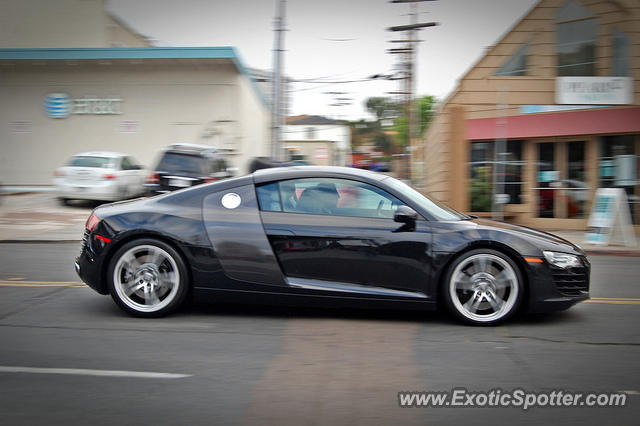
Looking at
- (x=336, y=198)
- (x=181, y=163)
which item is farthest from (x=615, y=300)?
(x=181, y=163)

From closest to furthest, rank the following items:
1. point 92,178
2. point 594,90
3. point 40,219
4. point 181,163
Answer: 1. point 594,90
2. point 40,219
3. point 181,163
4. point 92,178

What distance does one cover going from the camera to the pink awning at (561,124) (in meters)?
14.8

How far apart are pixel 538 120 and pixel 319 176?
1178cm

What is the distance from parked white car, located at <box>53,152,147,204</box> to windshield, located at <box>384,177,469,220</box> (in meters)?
13.7

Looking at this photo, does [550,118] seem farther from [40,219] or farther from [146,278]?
[40,219]

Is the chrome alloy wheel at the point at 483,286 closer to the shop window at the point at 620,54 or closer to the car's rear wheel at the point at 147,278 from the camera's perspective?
the car's rear wheel at the point at 147,278

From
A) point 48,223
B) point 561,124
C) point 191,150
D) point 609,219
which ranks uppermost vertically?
point 561,124

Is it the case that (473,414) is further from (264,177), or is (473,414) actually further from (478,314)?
(264,177)

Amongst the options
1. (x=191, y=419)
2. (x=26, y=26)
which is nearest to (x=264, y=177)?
(x=191, y=419)

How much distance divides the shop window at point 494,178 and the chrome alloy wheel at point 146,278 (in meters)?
11.9

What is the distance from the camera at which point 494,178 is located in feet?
52.8

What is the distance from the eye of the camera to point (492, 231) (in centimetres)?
519

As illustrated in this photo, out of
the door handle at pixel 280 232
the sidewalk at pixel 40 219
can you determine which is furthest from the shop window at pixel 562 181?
the door handle at pixel 280 232

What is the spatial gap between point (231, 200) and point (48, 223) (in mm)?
10930
